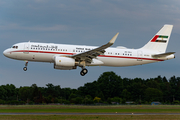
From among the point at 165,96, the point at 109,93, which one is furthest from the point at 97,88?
the point at 165,96

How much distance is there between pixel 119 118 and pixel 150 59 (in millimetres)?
18842

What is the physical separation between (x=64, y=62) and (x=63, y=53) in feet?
5.92

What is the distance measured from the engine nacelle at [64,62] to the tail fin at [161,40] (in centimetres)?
1408

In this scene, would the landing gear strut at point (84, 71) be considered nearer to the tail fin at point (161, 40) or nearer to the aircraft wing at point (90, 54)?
the aircraft wing at point (90, 54)

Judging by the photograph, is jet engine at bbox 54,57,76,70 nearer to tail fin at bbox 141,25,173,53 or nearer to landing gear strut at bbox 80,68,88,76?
landing gear strut at bbox 80,68,88,76

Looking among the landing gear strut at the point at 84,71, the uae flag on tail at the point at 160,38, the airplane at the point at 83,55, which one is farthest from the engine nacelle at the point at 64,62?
the uae flag on tail at the point at 160,38

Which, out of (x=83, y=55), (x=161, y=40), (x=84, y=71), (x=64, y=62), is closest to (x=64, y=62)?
(x=64, y=62)

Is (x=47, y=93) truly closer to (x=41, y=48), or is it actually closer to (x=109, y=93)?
(x=109, y=93)

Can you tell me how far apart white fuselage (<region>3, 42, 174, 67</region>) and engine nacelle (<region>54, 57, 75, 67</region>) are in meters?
1.10

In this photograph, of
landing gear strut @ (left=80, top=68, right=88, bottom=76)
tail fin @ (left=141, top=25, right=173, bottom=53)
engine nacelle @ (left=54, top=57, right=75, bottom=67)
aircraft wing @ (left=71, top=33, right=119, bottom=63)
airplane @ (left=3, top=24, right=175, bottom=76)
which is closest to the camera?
aircraft wing @ (left=71, top=33, right=119, bottom=63)

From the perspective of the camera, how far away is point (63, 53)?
148 ft

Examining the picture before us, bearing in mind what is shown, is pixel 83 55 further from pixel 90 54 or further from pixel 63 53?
pixel 63 53

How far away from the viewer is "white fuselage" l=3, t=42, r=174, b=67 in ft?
146

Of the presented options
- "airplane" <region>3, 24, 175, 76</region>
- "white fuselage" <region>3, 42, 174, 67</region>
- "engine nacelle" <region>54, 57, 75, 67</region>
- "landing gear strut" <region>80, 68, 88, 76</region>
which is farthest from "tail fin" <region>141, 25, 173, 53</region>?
"engine nacelle" <region>54, 57, 75, 67</region>
